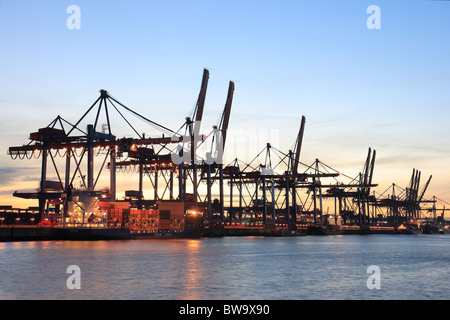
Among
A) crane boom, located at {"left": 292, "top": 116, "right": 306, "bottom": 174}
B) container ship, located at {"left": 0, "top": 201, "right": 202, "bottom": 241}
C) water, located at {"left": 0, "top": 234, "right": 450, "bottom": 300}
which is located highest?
crane boom, located at {"left": 292, "top": 116, "right": 306, "bottom": 174}

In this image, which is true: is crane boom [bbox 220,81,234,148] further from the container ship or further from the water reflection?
the water reflection

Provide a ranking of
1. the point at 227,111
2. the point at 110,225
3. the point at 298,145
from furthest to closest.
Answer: the point at 298,145, the point at 227,111, the point at 110,225

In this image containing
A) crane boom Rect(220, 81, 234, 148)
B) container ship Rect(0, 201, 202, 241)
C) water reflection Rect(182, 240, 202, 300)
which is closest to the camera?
water reflection Rect(182, 240, 202, 300)

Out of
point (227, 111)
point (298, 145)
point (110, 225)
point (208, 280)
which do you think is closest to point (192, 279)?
point (208, 280)

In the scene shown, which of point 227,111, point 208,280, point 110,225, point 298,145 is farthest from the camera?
point 298,145

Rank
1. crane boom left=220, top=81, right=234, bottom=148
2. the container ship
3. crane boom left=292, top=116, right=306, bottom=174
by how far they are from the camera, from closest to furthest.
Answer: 1. the container ship
2. crane boom left=220, top=81, right=234, bottom=148
3. crane boom left=292, top=116, right=306, bottom=174

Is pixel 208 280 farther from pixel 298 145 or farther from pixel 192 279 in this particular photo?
pixel 298 145

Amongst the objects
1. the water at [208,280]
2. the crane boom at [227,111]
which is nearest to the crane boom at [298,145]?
the crane boom at [227,111]

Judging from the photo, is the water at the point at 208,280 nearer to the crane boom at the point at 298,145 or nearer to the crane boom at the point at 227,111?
the crane boom at the point at 227,111

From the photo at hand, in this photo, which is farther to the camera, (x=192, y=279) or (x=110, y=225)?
(x=110, y=225)

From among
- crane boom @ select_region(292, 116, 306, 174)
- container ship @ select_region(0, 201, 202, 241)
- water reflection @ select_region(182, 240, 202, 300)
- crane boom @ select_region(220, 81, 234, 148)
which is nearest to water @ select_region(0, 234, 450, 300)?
water reflection @ select_region(182, 240, 202, 300)

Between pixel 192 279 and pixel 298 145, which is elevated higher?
pixel 298 145

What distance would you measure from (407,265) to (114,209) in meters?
52.5
